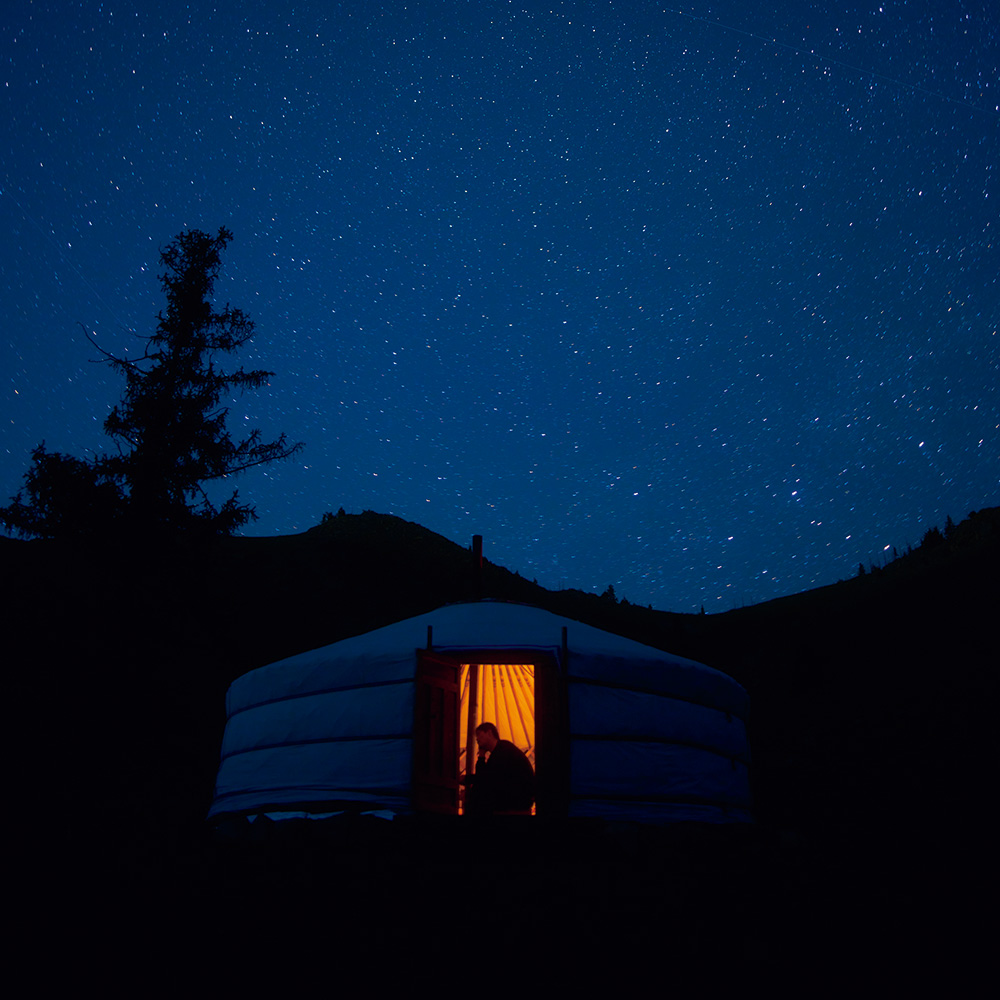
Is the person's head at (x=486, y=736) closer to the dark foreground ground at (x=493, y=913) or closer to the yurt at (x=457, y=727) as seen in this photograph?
the yurt at (x=457, y=727)

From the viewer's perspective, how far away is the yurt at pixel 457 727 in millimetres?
4848

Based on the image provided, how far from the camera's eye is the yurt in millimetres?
4848

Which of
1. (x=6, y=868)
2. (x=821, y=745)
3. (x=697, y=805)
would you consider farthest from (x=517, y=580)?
(x=6, y=868)

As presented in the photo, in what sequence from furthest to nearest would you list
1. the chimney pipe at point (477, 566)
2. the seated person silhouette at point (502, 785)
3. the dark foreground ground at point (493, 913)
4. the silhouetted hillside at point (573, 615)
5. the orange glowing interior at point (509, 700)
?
the orange glowing interior at point (509, 700) < the chimney pipe at point (477, 566) < the seated person silhouette at point (502, 785) < the silhouetted hillside at point (573, 615) < the dark foreground ground at point (493, 913)

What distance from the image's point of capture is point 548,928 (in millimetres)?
2262

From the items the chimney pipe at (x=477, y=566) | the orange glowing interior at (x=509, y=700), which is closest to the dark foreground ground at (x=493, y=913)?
the chimney pipe at (x=477, y=566)

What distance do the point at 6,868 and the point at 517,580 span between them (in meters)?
24.0

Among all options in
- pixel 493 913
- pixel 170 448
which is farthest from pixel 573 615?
pixel 493 913

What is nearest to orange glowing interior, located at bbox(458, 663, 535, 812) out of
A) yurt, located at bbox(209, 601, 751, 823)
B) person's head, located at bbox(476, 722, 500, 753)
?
Answer: yurt, located at bbox(209, 601, 751, 823)

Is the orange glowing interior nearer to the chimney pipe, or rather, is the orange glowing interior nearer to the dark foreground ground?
the chimney pipe

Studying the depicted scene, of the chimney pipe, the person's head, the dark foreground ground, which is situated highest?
the chimney pipe

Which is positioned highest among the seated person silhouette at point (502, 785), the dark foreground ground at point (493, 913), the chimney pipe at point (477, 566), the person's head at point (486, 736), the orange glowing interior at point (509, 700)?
the chimney pipe at point (477, 566)

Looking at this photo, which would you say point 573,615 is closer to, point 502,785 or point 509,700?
point 509,700

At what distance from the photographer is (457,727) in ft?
18.1
